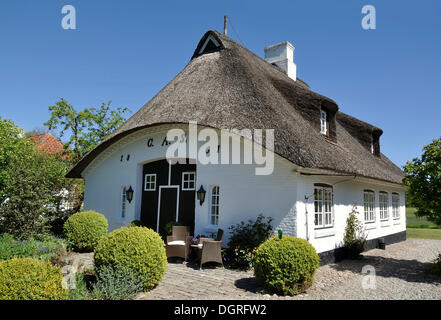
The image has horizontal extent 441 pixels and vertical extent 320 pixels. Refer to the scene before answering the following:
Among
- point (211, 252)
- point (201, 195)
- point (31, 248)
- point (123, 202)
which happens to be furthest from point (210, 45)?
point (31, 248)

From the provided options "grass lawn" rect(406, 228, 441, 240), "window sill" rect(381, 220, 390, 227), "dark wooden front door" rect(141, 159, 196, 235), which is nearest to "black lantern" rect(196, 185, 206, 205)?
"dark wooden front door" rect(141, 159, 196, 235)

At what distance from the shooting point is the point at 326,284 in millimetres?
7266

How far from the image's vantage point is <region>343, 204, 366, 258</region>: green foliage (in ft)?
35.5

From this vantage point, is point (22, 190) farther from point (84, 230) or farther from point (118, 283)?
point (118, 283)

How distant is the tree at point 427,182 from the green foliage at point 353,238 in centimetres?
266

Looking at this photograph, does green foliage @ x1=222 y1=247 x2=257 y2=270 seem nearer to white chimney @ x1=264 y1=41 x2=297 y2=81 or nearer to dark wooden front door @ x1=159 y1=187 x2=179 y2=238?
dark wooden front door @ x1=159 y1=187 x2=179 y2=238

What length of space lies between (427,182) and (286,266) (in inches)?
196

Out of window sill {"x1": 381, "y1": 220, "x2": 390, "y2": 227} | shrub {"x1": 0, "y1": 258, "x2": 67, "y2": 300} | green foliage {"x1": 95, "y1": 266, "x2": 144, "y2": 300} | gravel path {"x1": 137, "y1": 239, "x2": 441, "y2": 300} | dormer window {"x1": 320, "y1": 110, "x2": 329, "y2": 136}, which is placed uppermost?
dormer window {"x1": 320, "y1": 110, "x2": 329, "y2": 136}

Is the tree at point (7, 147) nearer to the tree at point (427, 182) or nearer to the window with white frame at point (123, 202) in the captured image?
the window with white frame at point (123, 202)

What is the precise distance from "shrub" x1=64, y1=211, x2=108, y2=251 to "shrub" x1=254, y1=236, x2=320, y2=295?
672cm

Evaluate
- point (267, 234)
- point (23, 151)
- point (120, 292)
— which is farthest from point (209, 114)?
point (23, 151)

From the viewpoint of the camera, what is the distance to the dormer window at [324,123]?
11781 mm
